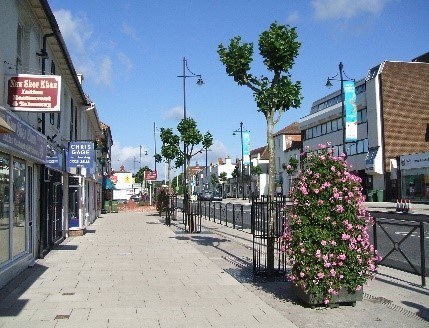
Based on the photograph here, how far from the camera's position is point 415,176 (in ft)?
134

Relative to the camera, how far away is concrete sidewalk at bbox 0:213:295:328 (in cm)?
633

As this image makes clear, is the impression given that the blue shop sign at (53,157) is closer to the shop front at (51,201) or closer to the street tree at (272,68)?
the shop front at (51,201)

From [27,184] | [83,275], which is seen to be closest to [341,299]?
[83,275]

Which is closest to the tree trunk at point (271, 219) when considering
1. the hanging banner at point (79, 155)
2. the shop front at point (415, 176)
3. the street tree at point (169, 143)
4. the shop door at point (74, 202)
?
the hanging banner at point (79, 155)

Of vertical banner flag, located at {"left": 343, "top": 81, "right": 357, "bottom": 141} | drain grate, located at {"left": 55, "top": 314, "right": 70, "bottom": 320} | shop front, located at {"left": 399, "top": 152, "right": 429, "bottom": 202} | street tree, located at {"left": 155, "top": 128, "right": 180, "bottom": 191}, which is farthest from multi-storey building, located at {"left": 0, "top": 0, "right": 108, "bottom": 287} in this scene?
shop front, located at {"left": 399, "top": 152, "right": 429, "bottom": 202}

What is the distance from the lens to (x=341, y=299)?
22.6 feet

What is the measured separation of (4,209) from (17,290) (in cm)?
162

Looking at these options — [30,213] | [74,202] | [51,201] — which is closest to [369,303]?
[30,213]

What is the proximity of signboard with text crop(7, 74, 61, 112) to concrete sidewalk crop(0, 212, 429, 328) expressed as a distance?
3.18 meters

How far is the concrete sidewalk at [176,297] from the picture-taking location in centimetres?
630

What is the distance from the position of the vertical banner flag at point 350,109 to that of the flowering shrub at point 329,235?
34885 mm

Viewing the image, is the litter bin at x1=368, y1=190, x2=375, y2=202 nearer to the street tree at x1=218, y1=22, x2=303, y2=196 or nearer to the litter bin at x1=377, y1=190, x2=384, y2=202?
the litter bin at x1=377, y1=190, x2=384, y2=202

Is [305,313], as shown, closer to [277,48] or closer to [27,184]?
[277,48]

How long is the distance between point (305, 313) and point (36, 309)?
380cm
